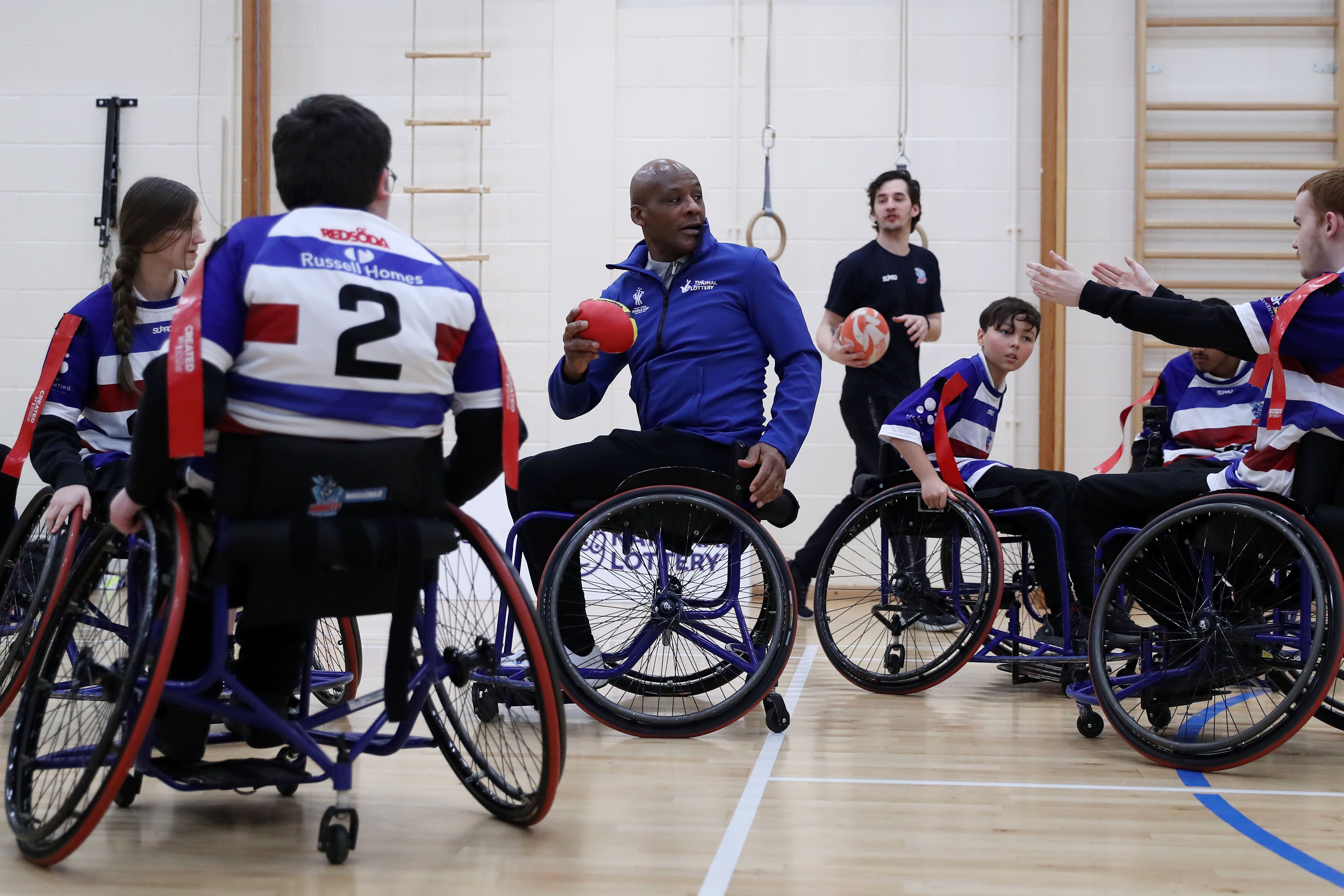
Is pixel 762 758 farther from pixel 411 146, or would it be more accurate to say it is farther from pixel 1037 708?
Result: pixel 411 146

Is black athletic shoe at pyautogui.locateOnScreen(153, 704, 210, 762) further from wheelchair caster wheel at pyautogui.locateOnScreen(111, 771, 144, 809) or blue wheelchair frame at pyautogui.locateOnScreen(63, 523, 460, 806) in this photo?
wheelchair caster wheel at pyautogui.locateOnScreen(111, 771, 144, 809)

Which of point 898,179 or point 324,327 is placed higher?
point 898,179

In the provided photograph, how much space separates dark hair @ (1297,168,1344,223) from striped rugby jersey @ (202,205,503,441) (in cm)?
159

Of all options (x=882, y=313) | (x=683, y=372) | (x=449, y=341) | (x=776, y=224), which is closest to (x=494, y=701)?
(x=449, y=341)

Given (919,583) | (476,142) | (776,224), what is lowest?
(919,583)

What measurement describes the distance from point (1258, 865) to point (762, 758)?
2.87ft

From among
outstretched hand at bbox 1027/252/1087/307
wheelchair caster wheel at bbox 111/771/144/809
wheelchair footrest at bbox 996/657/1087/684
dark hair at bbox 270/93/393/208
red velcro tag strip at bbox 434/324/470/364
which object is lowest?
wheelchair footrest at bbox 996/657/1087/684

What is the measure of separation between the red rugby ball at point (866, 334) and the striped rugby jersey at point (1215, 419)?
1.01 metres

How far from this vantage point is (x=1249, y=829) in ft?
5.89

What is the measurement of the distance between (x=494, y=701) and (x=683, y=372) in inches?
35.0

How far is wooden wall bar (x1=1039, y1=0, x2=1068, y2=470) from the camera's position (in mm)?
5047

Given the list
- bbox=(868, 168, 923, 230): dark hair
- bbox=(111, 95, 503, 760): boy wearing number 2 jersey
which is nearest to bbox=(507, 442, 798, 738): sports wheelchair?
bbox=(111, 95, 503, 760): boy wearing number 2 jersey

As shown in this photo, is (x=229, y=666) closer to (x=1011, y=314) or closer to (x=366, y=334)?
(x=366, y=334)

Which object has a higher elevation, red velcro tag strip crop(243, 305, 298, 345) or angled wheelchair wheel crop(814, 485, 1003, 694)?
red velcro tag strip crop(243, 305, 298, 345)
